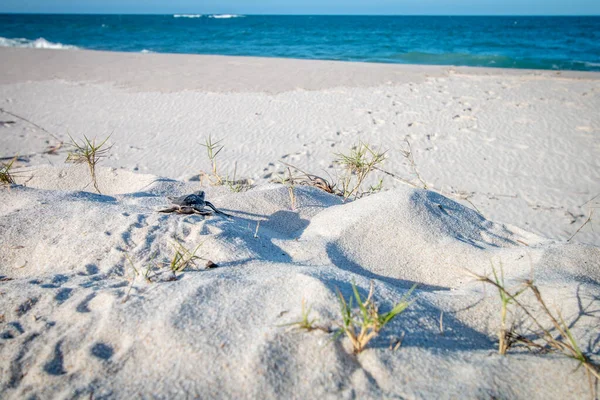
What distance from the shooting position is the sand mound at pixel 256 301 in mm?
966

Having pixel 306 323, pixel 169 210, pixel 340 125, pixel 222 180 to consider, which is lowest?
pixel 340 125

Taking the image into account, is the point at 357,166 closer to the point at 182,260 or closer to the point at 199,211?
Result: the point at 199,211

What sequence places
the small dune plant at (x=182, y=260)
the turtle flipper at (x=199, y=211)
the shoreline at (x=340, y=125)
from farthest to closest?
the shoreline at (x=340, y=125) < the turtle flipper at (x=199, y=211) < the small dune plant at (x=182, y=260)

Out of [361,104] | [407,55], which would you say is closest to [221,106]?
[361,104]

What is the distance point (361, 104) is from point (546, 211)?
12.0 ft

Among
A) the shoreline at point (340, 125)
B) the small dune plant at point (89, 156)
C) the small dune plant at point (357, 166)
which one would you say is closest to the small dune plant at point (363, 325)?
the small dune plant at point (357, 166)

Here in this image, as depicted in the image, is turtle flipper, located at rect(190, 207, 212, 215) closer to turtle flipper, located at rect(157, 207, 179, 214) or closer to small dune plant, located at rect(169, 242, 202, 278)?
turtle flipper, located at rect(157, 207, 179, 214)

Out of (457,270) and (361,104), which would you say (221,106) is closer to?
(361,104)

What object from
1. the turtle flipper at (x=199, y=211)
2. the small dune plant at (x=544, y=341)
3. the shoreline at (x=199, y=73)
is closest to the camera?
the small dune plant at (x=544, y=341)

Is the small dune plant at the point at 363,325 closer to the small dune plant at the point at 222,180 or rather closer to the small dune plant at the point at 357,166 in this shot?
the small dune plant at the point at 357,166

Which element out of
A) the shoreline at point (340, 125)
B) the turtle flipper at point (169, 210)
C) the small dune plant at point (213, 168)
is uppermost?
the turtle flipper at point (169, 210)

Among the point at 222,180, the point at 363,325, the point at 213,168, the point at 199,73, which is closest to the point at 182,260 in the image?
the point at 363,325

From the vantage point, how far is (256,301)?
1193mm

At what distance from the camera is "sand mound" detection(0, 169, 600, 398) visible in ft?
3.17
